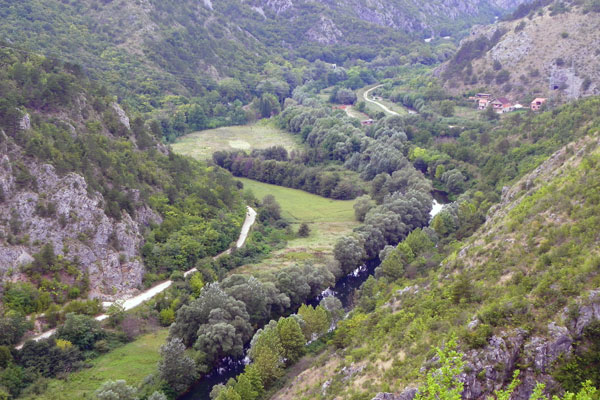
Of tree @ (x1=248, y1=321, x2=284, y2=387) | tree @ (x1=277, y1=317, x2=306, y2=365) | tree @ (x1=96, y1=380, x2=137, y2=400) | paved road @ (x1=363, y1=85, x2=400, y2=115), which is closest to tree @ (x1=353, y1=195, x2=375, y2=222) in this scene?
tree @ (x1=277, y1=317, x2=306, y2=365)

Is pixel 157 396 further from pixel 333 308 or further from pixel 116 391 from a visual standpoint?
pixel 333 308

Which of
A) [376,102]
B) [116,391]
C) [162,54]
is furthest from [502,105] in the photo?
[116,391]

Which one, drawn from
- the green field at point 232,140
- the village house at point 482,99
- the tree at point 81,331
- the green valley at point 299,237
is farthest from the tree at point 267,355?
the village house at point 482,99

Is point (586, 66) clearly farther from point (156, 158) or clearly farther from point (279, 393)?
point (279, 393)

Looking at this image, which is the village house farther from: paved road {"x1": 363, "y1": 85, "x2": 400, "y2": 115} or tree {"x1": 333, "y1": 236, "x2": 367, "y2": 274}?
tree {"x1": 333, "y1": 236, "x2": 367, "y2": 274}

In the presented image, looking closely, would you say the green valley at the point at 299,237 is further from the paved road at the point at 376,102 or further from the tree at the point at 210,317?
the paved road at the point at 376,102

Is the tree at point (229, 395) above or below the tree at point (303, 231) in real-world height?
above

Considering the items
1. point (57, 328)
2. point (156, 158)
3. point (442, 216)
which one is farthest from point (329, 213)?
point (57, 328)
